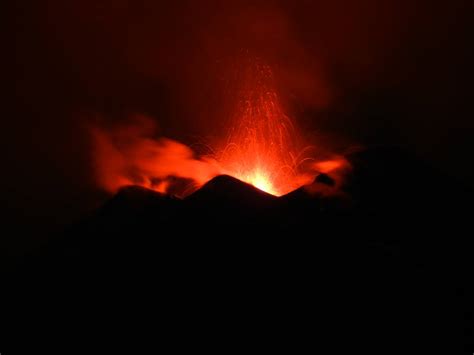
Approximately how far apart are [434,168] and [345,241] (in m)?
7.67

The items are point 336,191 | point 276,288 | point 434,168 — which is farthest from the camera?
point 434,168

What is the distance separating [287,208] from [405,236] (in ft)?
11.6

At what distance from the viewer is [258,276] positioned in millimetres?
11344

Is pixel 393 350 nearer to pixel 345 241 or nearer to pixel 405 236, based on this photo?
pixel 345 241

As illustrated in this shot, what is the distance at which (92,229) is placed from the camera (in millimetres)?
15953

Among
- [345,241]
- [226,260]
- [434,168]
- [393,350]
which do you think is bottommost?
[393,350]

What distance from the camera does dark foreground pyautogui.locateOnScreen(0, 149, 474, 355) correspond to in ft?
32.2

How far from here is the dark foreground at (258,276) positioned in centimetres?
982

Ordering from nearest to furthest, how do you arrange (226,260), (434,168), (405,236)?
(226,260) < (405,236) < (434,168)

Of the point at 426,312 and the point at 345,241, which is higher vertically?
the point at 345,241

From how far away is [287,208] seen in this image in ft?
44.7

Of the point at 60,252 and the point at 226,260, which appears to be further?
the point at 60,252

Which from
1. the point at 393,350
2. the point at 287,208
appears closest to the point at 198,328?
the point at 393,350

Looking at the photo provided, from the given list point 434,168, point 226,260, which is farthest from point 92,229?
point 434,168
